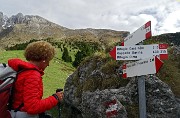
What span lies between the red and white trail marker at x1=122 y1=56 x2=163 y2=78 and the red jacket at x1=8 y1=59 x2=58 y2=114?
2.15 m

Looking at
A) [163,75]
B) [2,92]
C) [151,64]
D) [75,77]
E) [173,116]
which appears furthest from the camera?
[75,77]

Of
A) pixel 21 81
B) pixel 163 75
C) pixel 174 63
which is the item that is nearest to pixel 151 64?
pixel 21 81

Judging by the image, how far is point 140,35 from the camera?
23.9 ft

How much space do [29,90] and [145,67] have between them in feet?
8.51

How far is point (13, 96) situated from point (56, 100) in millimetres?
695

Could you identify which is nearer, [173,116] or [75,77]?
[173,116]

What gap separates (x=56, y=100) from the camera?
18.6 feet

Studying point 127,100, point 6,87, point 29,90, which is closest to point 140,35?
point 127,100

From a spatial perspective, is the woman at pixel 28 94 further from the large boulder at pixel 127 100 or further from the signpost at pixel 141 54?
the large boulder at pixel 127 100

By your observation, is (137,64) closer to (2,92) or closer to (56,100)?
(56,100)

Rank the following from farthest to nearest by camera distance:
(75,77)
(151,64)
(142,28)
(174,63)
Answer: (75,77), (174,63), (142,28), (151,64)

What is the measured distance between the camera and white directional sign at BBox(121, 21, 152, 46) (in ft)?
23.1

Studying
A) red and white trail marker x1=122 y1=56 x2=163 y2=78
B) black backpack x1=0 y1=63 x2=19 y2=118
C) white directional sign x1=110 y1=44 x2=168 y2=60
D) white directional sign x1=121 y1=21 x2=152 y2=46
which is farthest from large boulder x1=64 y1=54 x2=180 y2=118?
black backpack x1=0 y1=63 x2=19 y2=118

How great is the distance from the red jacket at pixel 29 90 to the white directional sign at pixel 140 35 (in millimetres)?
2522
